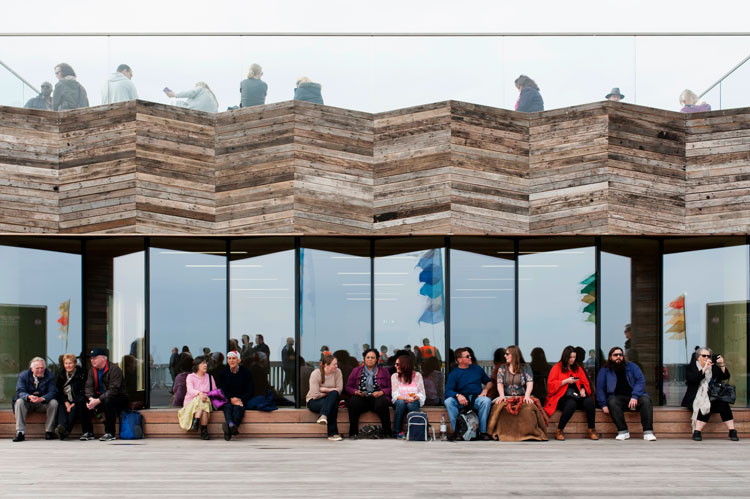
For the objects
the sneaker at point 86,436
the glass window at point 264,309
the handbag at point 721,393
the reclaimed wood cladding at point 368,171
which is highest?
the reclaimed wood cladding at point 368,171

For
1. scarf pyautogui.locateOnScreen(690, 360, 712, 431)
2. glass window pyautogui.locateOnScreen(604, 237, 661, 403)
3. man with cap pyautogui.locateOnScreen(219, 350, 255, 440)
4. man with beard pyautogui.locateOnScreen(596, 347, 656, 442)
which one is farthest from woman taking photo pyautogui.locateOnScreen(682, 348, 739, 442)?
man with cap pyautogui.locateOnScreen(219, 350, 255, 440)

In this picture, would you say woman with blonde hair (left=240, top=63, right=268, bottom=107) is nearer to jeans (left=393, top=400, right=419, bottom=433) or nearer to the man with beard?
jeans (left=393, top=400, right=419, bottom=433)

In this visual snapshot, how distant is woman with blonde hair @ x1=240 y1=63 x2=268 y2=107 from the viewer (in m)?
12.0

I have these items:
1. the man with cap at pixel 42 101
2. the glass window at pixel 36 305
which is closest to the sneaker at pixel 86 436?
the glass window at pixel 36 305

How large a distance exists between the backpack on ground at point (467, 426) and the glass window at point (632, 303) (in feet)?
7.73

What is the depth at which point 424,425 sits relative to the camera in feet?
35.9

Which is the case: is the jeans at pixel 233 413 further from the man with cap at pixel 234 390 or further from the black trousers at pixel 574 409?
the black trousers at pixel 574 409

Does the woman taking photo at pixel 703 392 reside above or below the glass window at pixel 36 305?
below

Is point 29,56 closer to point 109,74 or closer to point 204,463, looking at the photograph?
point 109,74

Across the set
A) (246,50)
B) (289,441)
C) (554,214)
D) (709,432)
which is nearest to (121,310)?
(289,441)

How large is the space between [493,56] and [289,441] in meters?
6.22

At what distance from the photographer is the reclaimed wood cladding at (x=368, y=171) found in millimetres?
11711

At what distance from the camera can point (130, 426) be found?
11.2 m

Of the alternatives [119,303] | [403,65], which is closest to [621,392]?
[403,65]
